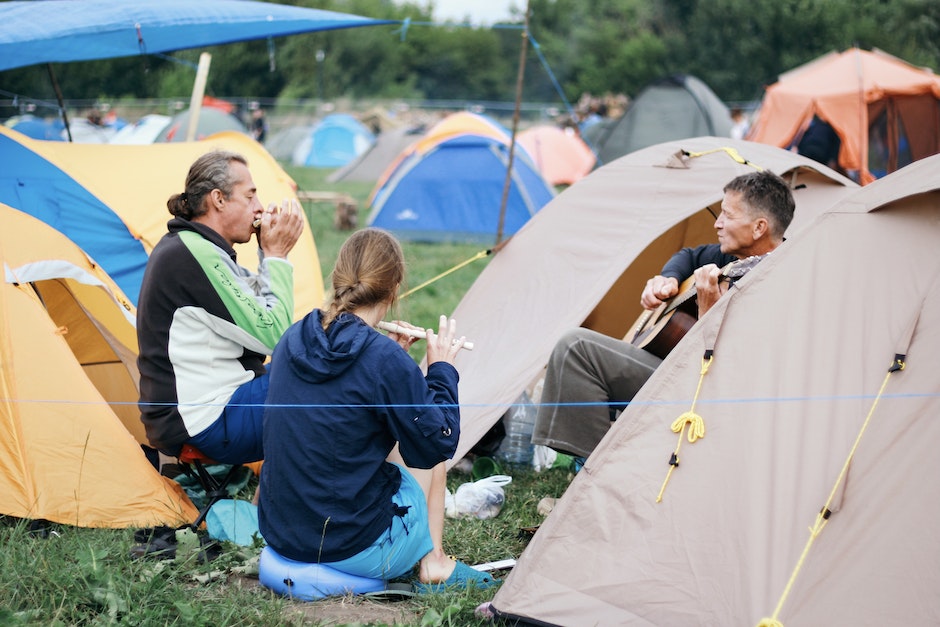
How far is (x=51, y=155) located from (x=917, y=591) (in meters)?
4.84

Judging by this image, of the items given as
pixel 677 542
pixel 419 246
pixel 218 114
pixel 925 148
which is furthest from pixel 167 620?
pixel 218 114

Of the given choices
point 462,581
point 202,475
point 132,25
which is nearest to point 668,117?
point 132,25

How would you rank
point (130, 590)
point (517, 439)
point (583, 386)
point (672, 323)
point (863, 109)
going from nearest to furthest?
point (130, 590) < point (583, 386) < point (672, 323) < point (517, 439) < point (863, 109)

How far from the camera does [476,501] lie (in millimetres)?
3896

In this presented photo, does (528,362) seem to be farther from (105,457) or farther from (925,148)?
(925,148)

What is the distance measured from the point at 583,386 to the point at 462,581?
1006mm

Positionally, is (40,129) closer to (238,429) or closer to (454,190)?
(454,190)

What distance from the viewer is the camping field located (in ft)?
9.37

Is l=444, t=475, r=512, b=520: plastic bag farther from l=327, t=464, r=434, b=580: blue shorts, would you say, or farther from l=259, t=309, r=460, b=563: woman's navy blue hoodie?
l=259, t=309, r=460, b=563: woman's navy blue hoodie

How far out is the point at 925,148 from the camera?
13.0 meters

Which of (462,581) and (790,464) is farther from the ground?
(790,464)

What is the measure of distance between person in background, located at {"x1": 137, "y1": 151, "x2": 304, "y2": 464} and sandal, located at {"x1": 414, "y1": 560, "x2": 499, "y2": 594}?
2.95ft

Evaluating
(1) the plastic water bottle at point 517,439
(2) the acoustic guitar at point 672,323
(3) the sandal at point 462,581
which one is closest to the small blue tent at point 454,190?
(1) the plastic water bottle at point 517,439

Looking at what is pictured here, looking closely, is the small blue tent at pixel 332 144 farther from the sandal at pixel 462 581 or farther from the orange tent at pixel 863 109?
the sandal at pixel 462 581
